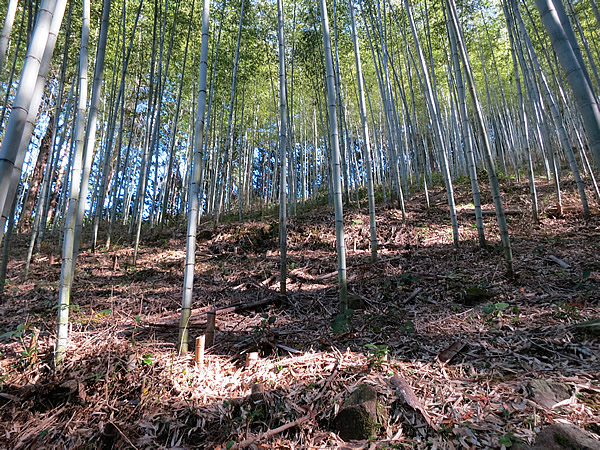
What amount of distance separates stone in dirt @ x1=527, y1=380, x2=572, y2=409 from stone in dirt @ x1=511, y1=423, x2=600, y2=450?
22cm

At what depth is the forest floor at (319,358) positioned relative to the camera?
1388 mm

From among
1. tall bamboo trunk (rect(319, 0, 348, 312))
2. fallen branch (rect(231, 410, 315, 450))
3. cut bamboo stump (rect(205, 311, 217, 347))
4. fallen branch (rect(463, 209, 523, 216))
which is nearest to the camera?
fallen branch (rect(231, 410, 315, 450))

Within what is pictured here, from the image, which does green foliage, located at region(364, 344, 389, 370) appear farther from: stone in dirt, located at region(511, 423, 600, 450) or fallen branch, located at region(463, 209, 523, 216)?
fallen branch, located at region(463, 209, 523, 216)

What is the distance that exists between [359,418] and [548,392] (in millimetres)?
961

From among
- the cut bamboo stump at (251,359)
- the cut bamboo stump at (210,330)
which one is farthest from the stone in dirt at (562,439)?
the cut bamboo stump at (210,330)

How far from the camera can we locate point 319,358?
1999 mm

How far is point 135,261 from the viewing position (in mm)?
5352

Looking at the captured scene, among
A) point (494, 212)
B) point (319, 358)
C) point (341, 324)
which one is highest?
point (494, 212)

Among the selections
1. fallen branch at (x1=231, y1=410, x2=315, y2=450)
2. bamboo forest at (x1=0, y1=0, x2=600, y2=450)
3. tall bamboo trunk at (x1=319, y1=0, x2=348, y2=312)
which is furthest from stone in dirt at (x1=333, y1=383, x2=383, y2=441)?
tall bamboo trunk at (x1=319, y1=0, x2=348, y2=312)

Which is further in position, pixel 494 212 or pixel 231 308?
pixel 494 212

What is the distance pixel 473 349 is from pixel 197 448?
5.94 feet

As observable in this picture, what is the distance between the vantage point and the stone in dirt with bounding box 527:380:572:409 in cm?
138

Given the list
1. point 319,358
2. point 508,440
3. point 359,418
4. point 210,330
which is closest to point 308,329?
point 319,358

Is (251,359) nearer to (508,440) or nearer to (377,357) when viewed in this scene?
(377,357)
